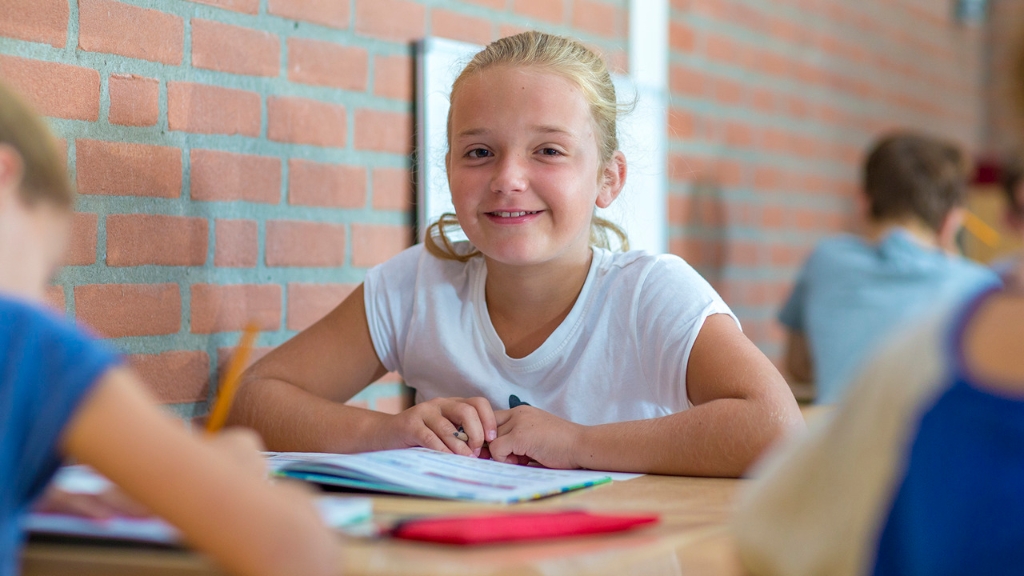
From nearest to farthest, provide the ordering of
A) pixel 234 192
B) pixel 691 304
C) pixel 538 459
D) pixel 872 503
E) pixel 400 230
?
pixel 872 503, pixel 538 459, pixel 691 304, pixel 234 192, pixel 400 230

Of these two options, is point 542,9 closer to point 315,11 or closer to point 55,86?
point 315,11

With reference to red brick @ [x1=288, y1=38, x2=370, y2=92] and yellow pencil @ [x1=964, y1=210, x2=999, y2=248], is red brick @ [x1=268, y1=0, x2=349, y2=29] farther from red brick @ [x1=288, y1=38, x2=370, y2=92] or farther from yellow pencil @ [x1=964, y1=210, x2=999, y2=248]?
yellow pencil @ [x1=964, y1=210, x2=999, y2=248]

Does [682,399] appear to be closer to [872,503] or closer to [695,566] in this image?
[695,566]

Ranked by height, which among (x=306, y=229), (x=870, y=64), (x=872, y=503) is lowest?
(x=872, y=503)

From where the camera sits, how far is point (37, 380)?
69cm

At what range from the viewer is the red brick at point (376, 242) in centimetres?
196

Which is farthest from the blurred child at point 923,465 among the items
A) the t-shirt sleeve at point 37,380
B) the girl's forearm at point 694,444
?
the girl's forearm at point 694,444

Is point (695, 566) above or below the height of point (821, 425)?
below

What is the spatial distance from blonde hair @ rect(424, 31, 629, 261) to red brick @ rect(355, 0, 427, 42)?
0.36 metres

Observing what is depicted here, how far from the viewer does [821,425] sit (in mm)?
717

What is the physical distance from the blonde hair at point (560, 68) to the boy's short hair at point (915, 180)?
164cm

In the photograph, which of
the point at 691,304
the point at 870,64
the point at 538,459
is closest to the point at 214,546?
the point at 538,459

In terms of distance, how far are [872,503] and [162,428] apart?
46 centimetres

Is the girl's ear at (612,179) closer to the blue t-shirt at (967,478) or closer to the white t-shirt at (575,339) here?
the white t-shirt at (575,339)
